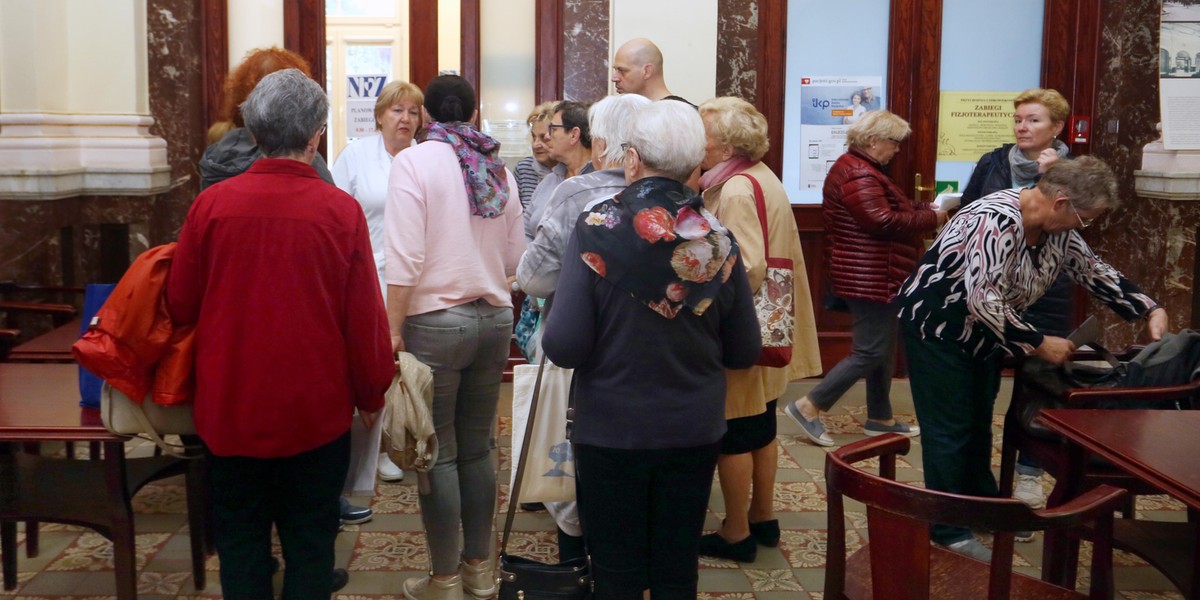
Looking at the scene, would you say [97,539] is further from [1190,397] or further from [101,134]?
[1190,397]

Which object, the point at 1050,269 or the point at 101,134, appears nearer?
the point at 1050,269

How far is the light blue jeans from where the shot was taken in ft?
11.0

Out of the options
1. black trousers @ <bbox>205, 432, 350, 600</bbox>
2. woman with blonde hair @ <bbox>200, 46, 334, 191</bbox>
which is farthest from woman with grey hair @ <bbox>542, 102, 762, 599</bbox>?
woman with blonde hair @ <bbox>200, 46, 334, 191</bbox>

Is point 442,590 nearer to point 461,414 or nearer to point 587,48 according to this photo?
point 461,414

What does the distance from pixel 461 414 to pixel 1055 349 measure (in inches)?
73.6

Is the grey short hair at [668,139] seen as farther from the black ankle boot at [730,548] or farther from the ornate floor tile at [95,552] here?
the ornate floor tile at [95,552]

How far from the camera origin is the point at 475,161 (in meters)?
3.36

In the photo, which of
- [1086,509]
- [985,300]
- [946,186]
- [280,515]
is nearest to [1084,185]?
[985,300]

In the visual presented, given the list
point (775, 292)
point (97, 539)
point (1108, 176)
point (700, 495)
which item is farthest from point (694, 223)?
point (97, 539)

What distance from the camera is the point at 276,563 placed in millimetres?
3863

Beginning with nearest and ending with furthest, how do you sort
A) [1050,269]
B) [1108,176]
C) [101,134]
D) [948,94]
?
[1108,176]
[1050,269]
[101,134]
[948,94]

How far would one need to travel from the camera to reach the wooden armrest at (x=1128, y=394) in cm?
350

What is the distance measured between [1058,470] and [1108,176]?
91cm

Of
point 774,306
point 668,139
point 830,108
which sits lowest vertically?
point 774,306
